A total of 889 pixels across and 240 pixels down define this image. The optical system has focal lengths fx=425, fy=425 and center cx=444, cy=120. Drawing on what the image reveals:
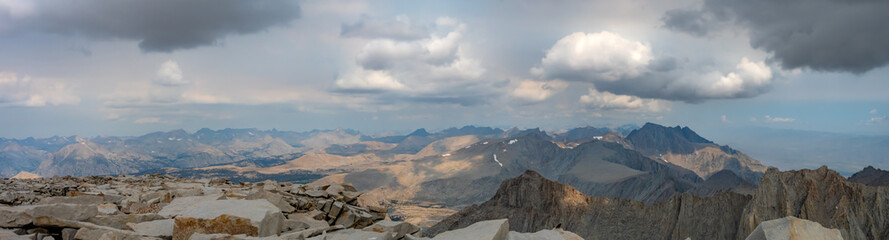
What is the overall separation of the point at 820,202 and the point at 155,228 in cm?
12874

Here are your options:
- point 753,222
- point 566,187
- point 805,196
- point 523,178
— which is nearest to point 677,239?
point 753,222

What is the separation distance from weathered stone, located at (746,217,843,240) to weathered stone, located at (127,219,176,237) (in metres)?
19.2

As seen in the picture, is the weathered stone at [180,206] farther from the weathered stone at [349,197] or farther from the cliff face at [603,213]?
the cliff face at [603,213]

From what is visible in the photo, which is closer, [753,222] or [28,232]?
[28,232]

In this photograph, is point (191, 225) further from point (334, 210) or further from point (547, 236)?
point (547, 236)

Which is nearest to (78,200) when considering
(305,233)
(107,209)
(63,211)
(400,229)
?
(107,209)

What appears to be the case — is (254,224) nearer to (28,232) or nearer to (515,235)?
(28,232)

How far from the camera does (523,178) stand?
167750 mm

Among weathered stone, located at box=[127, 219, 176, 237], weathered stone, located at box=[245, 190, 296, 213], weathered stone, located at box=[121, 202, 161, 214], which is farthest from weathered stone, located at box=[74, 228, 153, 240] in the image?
weathered stone, located at box=[245, 190, 296, 213]

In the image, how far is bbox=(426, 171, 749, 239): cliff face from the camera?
371 ft

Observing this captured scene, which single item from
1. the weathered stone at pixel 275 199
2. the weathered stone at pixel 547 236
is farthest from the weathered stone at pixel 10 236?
the weathered stone at pixel 547 236

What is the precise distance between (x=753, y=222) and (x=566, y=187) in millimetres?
64281

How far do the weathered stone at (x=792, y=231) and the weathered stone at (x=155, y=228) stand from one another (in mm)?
19167

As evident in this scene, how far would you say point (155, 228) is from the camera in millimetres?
13945
